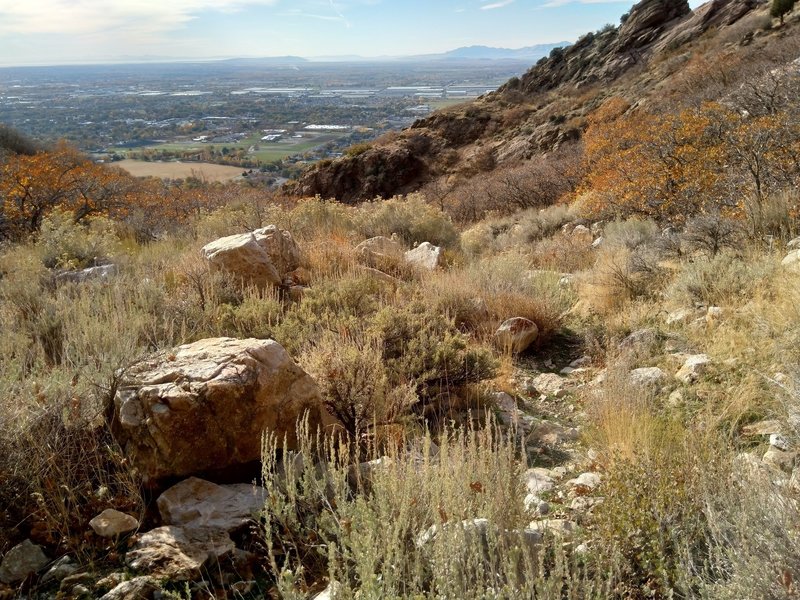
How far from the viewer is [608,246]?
7809mm

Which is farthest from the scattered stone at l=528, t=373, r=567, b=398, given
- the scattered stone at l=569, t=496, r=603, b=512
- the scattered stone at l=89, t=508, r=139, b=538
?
the scattered stone at l=89, t=508, r=139, b=538

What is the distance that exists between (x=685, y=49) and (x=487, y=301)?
28971 mm

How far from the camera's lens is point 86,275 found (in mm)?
5391

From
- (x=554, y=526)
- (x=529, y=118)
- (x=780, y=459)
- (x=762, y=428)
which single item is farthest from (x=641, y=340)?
(x=529, y=118)

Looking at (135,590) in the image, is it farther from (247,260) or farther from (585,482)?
(247,260)

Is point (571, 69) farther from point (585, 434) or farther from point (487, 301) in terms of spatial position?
point (585, 434)

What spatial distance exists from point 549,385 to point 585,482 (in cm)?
173

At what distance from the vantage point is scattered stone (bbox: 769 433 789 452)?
275cm

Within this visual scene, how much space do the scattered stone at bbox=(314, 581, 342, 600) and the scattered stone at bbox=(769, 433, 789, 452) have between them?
7.58 ft

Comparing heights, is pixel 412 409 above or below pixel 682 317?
below

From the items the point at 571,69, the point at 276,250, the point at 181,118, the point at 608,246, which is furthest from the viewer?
the point at 181,118

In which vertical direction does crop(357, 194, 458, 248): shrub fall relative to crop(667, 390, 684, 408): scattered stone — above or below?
above

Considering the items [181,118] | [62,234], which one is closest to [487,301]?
[62,234]

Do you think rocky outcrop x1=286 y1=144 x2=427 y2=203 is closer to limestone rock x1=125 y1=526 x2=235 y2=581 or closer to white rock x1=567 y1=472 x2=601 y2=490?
white rock x1=567 y1=472 x2=601 y2=490
